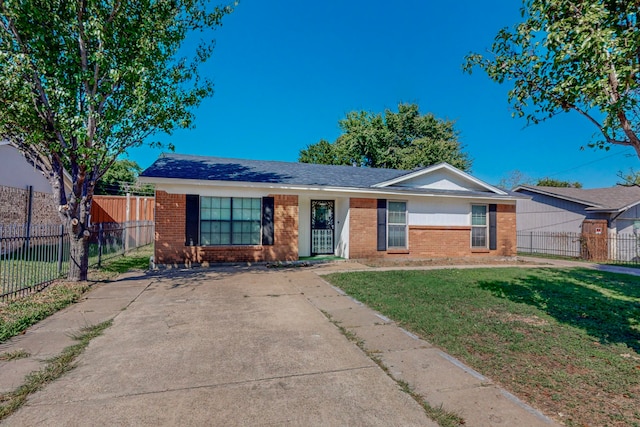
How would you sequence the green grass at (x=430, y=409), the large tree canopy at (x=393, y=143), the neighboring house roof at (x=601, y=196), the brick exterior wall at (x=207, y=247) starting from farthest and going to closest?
1. the large tree canopy at (x=393, y=143)
2. the neighboring house roof at (x=601, y=196)
3. the brick exterior wall at (x=207, y=247)
4. the green grass at (x=430, y=409)

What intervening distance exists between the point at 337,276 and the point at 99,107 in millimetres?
6986

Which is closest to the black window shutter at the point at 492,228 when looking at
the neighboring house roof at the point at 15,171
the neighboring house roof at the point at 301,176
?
the neighboring house roof at the point at 301,176

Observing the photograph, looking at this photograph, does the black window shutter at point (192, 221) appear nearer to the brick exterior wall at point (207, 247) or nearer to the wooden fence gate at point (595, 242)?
the brick exterior wall at point (207, 247)

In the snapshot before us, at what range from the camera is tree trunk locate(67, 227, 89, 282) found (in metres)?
7.64

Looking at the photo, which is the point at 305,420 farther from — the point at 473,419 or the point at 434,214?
the point at 434,214

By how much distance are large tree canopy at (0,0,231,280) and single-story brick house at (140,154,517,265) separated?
2081 millimetres

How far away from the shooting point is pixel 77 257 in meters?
7.66

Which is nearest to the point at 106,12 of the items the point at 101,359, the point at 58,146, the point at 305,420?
the point at 58,146

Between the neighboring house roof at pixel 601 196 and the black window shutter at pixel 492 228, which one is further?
the neighboring house roof at pixel 601 196

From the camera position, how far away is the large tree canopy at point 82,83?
6.51 m

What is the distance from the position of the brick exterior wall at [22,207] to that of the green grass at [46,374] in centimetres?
1023

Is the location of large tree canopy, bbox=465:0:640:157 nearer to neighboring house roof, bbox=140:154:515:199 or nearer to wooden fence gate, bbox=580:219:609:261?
neighboring house roof, bbox=140:154:515:199

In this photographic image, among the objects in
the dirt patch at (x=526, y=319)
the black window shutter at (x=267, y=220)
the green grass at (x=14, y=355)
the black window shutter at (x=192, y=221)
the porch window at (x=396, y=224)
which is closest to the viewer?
the green grass at (x=14, y=355)

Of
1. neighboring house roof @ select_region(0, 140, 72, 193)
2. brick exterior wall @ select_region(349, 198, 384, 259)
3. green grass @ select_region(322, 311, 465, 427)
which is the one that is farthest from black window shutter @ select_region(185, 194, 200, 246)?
green grass @ select_region(322, 311, 465, 427)
